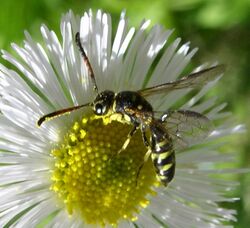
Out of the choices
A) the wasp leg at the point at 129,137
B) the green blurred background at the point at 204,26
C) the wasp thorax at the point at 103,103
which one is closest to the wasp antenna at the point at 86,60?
the wasp thorax at the point at 103,103

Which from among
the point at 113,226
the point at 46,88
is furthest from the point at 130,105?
the point at 113,226

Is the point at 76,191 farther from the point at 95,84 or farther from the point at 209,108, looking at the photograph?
the point at 209,108

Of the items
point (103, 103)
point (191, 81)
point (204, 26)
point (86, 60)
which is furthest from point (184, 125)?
point (204, 26)

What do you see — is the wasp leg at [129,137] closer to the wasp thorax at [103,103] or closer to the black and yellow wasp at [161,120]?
the black and yellow wasp at [161,120]

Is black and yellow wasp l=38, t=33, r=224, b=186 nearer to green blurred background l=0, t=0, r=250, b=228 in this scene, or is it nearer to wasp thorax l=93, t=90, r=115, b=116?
wasp thorax l=93, t=90, r=115, b=116

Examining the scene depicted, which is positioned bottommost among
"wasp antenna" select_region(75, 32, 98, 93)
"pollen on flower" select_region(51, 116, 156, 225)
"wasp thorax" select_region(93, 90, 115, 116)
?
"pollen on flower" select_region(51, 116, 156, 225)

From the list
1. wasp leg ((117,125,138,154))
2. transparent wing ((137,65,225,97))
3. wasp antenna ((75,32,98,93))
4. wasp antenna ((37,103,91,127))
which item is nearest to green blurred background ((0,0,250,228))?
transparent wing ((137,65,225,97))
